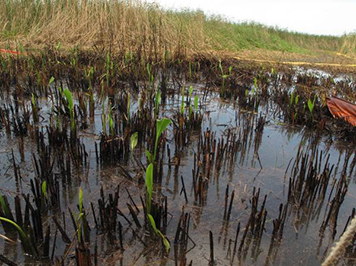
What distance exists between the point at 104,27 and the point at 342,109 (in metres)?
5.52

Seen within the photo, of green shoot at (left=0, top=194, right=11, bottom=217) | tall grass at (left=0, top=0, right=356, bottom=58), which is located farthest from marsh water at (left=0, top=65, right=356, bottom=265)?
tall grass at (left=0, top=0, right=356, bottom=58)

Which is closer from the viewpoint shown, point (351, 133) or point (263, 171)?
point (263, 171)

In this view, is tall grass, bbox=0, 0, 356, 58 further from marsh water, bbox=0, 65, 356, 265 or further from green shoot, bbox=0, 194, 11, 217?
green shoot, bbox=0, 194, 11, 217

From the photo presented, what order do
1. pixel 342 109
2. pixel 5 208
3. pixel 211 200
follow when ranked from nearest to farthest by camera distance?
pixel 5 208 < pixel 211 200 < pixel 342 109

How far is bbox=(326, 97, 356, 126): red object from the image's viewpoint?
335 cm

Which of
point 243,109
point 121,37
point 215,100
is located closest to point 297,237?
point 243,109

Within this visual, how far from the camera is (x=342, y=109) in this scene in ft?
11.4

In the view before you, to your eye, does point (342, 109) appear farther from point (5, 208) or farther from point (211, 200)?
point (5, 208)

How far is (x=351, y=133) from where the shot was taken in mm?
3059

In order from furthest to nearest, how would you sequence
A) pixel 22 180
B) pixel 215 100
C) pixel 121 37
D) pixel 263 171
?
pixel 121 37
pixel 215 100
pixel 263 171
pixel 22 180

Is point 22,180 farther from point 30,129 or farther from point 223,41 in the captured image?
point 223,41

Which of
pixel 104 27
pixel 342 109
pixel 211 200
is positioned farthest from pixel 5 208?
pixel 104 27

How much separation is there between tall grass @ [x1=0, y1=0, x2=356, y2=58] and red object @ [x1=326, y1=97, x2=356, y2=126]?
3753 millimetres

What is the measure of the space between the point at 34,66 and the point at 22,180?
373 centimetres
